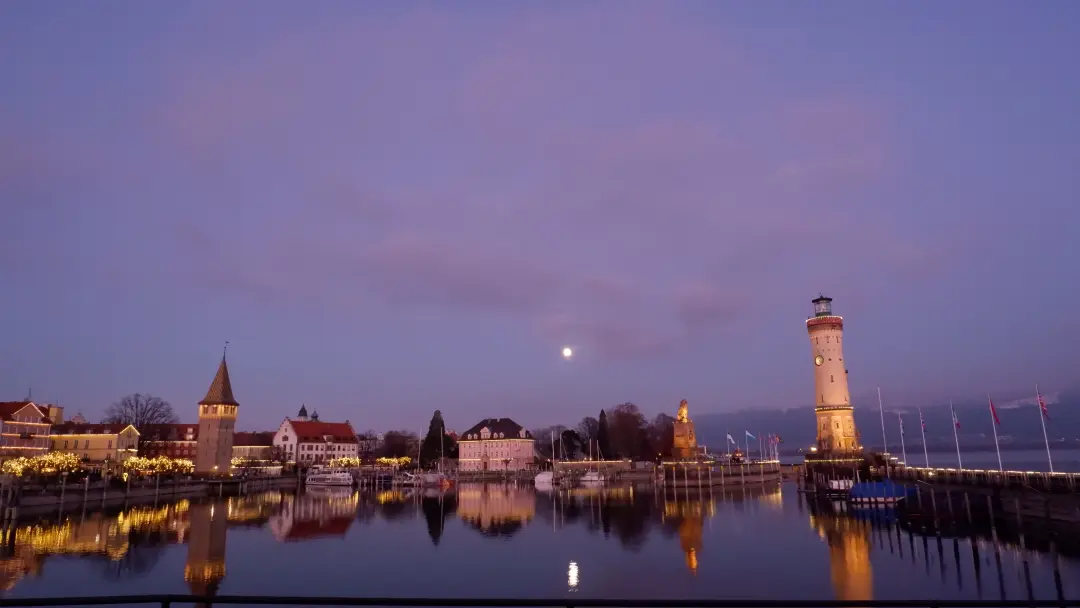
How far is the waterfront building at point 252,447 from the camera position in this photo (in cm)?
15525

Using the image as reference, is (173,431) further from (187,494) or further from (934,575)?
(934,575)

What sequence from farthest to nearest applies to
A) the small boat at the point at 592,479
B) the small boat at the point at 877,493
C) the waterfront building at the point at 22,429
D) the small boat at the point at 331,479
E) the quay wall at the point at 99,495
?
1. the small boat at the point at 592,479
2. the small boat at the point at 331,479
3. the waterfront building at the point at 22,429
4. the small boat at the point at 877,493
5. the quay wall at the point at 99,495

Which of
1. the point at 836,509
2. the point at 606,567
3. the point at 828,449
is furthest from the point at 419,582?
the point at 828,449

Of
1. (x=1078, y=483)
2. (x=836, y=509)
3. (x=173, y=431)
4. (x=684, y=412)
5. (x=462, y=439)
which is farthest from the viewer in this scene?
(x=462, y=439)

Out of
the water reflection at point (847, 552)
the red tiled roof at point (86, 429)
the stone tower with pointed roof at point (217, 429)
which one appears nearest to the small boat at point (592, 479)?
the water reflection at point (847, 552)

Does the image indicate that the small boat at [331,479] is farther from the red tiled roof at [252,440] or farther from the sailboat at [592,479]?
the red tiled roof at [252,440]

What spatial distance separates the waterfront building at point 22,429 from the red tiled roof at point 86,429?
242 inches

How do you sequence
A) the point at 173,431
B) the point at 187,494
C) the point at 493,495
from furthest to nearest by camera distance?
the point at 173,431 → the point at 493,495 → the point at 187,494

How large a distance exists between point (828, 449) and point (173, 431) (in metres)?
124

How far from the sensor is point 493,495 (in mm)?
95312

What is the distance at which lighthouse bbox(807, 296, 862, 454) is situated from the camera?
3863 inches

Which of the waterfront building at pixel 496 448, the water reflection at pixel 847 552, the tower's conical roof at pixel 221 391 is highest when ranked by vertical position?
the tower's conical roof at pixel 221 391

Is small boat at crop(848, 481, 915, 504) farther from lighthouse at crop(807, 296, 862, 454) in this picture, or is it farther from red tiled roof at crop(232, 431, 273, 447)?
red tiled roof at crop(232, 431, 273, 447)

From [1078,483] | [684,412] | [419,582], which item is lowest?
[419,582]
